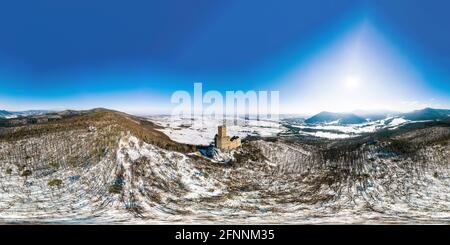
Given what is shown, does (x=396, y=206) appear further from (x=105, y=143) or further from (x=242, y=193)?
(x=105, y=143)

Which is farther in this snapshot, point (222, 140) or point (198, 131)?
point (198, 131)

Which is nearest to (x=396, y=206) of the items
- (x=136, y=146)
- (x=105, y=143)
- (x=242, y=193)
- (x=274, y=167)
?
(x=242, y=193)

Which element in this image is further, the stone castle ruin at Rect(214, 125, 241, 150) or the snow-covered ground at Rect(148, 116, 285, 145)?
the snow-covered ground at Rect(148, 116, 285, 145)

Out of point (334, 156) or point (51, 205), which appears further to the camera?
point (334, 156)

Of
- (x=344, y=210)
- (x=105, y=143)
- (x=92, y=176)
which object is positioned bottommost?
(x=344, y=210)

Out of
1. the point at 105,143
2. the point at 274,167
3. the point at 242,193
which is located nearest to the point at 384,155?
the point at 274,167

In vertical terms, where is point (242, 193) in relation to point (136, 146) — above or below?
below

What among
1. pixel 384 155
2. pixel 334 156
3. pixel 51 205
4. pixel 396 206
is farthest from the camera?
pixel 334 156

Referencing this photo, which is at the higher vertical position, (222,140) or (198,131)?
(222,140)

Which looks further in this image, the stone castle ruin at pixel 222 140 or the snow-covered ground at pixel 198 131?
the snow-covered ground at pixel 198 131
